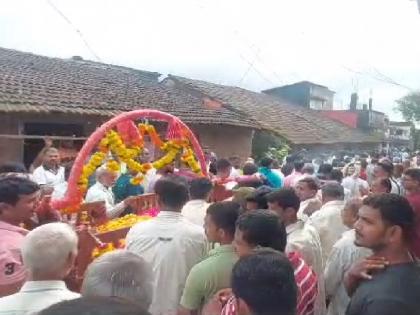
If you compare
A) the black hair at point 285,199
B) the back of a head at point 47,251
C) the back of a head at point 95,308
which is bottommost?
the back of a head at point 47,251

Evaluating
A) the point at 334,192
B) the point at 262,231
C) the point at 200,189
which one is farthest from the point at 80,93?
the point at 262,231

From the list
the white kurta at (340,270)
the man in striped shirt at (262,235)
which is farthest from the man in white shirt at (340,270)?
the man in striped shirt at (262,235)

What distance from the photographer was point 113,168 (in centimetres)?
724

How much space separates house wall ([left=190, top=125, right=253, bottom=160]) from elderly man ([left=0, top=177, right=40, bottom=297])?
1188cm

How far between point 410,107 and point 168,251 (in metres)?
48.6

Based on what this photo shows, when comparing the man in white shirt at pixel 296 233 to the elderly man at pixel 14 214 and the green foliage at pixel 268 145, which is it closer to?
the elderly man at pixel 14 214

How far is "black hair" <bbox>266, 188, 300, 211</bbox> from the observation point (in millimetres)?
3863

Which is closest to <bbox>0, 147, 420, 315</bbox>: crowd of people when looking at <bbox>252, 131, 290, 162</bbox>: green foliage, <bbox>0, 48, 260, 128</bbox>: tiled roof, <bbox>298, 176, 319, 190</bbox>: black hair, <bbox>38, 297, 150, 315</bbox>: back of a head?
<bbox>38, 297, 150, 315</bbox>: back of a head

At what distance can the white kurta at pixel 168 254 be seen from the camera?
3.74 metres

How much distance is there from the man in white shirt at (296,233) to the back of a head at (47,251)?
177cm

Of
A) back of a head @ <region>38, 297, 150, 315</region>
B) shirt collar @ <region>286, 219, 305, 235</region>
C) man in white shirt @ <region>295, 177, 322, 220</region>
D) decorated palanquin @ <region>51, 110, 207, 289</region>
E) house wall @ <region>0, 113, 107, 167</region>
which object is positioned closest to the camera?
back of a head @ <region>38, 297, 150, 315</region>

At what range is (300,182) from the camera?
592 cm

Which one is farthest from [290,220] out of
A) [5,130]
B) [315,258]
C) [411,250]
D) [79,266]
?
[5,130]

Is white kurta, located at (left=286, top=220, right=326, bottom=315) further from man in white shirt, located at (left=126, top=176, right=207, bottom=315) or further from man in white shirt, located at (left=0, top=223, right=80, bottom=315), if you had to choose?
man in white shirt, located at (left=0, top=223, right=80, bottom=315)
